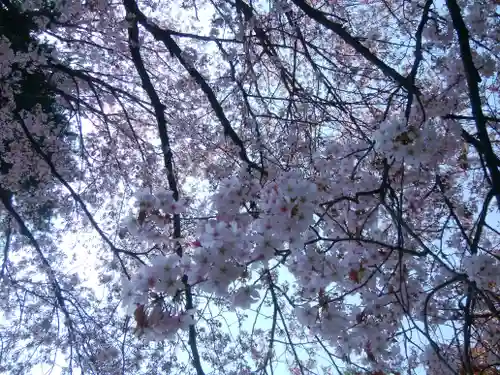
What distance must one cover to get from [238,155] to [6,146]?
9.00 ft

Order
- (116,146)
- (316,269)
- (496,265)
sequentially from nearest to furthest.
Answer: (496,265) → (316,269) → (116,146)

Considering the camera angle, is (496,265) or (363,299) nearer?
(496,265)

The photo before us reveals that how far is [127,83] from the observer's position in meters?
5.65

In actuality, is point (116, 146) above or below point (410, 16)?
above

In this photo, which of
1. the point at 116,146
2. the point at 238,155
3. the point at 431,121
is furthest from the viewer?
Result: the point at 116,146

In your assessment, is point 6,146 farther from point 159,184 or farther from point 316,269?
point 316,269

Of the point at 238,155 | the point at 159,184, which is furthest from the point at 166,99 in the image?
the point at 238,155

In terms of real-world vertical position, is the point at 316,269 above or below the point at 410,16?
below

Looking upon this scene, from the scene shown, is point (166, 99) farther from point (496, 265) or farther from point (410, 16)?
point (496, 265)

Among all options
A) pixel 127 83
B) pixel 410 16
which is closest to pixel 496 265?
pixel 410 16

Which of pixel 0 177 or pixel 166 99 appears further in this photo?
pixel 166 99

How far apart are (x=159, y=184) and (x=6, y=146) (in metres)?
1.73

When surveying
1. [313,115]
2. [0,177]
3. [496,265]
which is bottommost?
[496,265]

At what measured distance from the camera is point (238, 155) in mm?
4031
